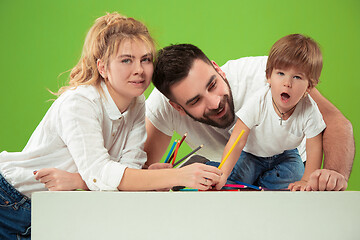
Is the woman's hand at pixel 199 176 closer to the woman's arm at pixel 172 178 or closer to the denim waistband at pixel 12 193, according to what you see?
the woman's arm at pixel 172 178

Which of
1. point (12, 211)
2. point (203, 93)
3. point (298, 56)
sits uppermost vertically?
point (298, 56)

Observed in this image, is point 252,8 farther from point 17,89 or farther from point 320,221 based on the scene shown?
point 320,221

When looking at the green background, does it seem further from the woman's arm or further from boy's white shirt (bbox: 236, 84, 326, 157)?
the woman's arm

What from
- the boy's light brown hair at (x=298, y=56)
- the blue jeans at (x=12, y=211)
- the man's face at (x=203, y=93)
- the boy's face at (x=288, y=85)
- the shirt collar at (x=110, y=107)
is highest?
the boy's light brown hair at (x=298, y=56)

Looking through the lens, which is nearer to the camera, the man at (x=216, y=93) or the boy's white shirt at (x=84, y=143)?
the boy's white shirt at (x=84, y=143)

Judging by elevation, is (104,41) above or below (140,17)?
below

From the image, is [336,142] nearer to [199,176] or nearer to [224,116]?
[224,116]

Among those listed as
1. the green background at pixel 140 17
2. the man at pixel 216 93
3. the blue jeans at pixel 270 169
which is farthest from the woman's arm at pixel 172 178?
the green background at pixel 140 17

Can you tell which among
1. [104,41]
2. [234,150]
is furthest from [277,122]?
[104,41]

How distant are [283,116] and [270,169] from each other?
28cm

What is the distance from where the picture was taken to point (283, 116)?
1166mm

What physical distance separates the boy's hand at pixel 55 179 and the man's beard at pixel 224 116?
434mm

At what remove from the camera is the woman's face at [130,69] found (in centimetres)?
107

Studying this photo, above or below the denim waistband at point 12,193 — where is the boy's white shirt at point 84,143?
above
